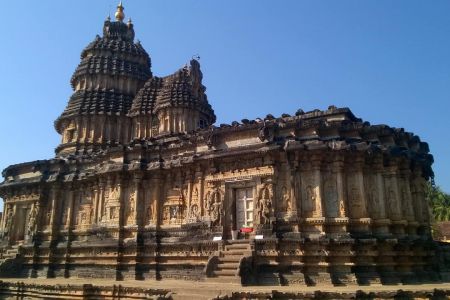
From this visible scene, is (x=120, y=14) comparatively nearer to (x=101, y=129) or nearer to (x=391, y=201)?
(x=101, y=129)

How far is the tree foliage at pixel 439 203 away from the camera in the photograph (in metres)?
51.4

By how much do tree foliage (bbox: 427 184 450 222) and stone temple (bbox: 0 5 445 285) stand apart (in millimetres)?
33650

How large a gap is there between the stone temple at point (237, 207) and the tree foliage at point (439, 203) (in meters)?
33.6

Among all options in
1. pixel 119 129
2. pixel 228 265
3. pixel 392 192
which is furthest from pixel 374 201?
pixel 119 129

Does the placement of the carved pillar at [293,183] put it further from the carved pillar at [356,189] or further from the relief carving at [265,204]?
the carved pillar at [356,189]

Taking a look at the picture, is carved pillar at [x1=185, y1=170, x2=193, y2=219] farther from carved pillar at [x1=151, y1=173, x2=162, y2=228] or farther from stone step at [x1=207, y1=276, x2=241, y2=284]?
stone step at [x1=207, y1=276, x2=241, y2=284]

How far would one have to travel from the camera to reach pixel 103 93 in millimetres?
33875

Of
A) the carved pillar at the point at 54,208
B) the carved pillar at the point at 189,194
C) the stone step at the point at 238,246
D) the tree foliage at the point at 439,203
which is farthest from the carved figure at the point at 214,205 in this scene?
the tree foliage at the point at 439,203

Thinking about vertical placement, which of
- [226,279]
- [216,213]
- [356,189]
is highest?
[356,189]

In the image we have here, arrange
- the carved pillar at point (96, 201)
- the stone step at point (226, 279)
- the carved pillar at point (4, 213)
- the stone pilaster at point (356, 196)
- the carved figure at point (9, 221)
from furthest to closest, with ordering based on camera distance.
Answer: the carved pillar at point (4, 213), the carved figure at point (9, 221), the carved pillar at point (96, 201), the stone pilaster at point (356, 196), the stone step at point (226, 279)

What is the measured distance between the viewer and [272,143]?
754 inches

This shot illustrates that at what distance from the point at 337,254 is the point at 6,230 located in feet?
→ 76.9

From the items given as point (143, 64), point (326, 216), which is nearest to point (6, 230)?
point (143, 64)

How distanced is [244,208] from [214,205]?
1540 mm
